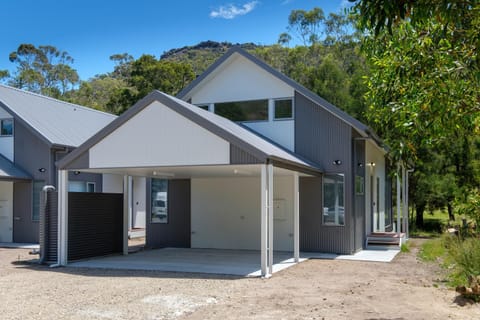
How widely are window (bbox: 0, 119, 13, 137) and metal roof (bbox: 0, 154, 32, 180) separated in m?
0.83

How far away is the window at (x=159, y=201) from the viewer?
1762cm

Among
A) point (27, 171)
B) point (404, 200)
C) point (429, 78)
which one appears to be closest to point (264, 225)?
point (429, 78)

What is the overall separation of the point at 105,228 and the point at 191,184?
375cm

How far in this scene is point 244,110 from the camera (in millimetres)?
16484

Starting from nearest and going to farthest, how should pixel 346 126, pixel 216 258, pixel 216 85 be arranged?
pixel 216 258
pixel 346 126
pixel 216 85

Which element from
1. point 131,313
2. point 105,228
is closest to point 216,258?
point 105,228

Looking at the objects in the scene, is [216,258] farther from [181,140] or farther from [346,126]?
[346,126]

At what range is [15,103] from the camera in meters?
19.6

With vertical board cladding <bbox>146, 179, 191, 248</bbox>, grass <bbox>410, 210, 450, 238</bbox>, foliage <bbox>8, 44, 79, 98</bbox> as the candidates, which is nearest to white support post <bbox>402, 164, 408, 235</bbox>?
grass <bbox>410, 210, 450, 238</bbox>

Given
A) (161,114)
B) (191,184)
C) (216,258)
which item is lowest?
(216,258)

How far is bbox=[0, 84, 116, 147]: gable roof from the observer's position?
1866 cm

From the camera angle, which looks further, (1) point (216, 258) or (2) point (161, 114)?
(1) point (216, 258)

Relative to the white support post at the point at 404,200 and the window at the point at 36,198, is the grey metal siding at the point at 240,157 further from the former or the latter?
the window at the point at 36,198

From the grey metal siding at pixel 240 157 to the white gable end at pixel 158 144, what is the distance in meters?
0.10
